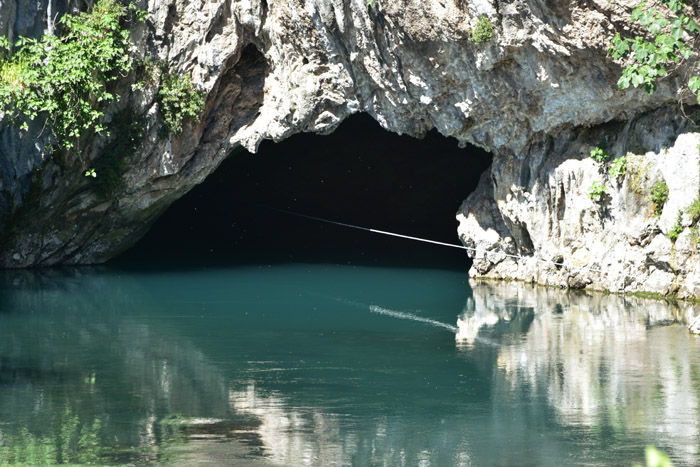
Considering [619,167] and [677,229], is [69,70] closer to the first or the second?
[619,167]

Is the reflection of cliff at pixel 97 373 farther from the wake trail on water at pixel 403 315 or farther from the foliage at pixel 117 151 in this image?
the wake trail on water at pixel 403 315

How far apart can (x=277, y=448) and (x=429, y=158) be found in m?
22.2

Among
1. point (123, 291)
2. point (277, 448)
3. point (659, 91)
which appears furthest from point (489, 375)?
point (123, 291)

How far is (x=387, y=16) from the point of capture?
58.1 ft

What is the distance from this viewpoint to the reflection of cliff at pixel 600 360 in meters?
9.23

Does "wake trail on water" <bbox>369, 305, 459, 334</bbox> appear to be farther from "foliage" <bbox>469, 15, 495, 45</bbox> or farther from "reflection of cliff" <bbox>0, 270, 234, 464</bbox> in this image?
"foliage" <bbox>469, 15, 495, 45</bbox>

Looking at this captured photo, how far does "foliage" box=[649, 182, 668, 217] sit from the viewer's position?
55.1 feet

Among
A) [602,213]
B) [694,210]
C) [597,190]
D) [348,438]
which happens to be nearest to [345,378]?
[348,438]

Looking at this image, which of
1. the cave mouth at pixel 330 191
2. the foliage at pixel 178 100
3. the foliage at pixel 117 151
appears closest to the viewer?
the foliage at pixel 178 100

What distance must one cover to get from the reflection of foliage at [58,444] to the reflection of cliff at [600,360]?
4.63 m

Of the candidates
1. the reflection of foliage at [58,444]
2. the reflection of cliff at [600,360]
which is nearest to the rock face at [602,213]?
the reflection of cliff at [600,360]

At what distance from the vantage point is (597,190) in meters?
17.8

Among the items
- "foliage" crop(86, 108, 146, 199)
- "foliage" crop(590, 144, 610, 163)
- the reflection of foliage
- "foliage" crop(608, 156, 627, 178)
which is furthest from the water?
"foliage" crop(86, 108, 146, 199)

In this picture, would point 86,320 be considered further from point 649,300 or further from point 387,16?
point 649,300
